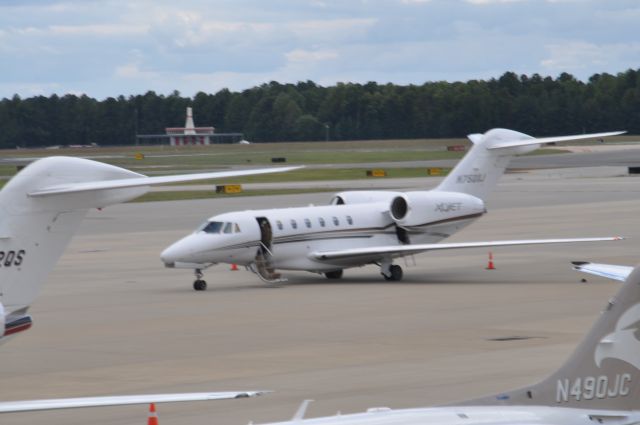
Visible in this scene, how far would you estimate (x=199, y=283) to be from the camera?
35.3 m

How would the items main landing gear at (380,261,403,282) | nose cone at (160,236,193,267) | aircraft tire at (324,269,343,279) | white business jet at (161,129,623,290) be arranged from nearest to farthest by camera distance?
nose cone at (160,236,193,267) < white business jet at (161,129,623,290) < main landing gear at (380,261,403,282) < aircraft tire at (324,269,343,279)

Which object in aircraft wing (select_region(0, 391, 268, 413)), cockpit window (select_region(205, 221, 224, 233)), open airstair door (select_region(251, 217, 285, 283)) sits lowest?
open airstair door (select_region(251, 217, 285, 283))

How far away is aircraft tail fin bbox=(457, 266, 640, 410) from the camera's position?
12.6 meters

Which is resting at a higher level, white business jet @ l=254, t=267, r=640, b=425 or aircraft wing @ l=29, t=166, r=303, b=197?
aircraft wing @ l=29, t=166, r=303, b=197

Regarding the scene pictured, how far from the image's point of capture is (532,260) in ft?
136

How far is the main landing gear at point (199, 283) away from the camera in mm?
35281

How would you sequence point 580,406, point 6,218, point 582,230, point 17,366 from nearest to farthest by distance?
point 580,406, point 6,218, point 17,366, point 582,230

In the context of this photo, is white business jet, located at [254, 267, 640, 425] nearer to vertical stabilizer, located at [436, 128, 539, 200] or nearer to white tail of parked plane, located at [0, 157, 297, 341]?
white tail of parked plane, located at [0, 157, 297, 341]

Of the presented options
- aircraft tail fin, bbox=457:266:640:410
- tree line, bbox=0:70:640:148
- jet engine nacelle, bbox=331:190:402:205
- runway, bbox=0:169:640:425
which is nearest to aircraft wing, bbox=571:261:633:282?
aircraft tail fin, bbox=457:266:640:410

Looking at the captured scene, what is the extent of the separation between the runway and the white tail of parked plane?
3.06 metres

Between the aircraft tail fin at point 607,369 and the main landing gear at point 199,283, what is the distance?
23.0 meters

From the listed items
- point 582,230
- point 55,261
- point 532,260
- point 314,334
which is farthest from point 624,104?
point 55,261

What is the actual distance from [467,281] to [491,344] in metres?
11.1

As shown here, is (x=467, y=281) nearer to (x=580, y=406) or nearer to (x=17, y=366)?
(x=17, y=366)
